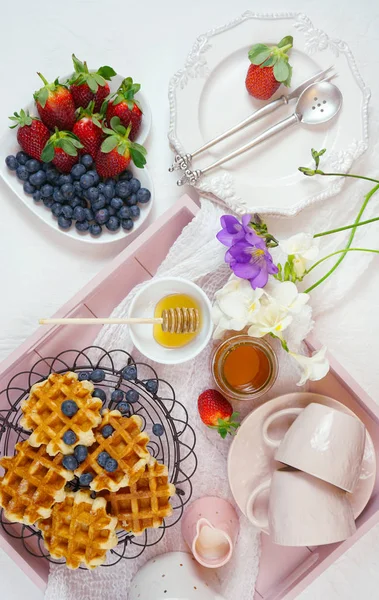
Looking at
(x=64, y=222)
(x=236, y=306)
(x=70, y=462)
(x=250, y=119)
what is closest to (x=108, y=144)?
(x=64, y=222)

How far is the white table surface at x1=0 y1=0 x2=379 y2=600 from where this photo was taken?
1.37 m

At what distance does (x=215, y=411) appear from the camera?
1251 mm

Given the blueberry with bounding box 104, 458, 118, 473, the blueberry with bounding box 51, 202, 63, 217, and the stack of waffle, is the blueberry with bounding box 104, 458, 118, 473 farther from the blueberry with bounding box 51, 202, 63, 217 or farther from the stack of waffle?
the blueberry with bounding box 51, 202, 63, 217

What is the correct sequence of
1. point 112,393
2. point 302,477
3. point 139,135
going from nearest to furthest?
point 302,477 < point 112,393 < point 139,135

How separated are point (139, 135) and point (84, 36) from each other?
0.30 m

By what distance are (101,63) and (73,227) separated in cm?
42

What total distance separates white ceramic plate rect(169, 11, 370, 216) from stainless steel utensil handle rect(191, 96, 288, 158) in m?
0.02

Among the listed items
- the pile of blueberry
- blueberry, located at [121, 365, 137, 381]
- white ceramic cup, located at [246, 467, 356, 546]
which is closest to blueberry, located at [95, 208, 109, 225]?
the pile of blueberry

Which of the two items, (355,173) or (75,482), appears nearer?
(75,482)

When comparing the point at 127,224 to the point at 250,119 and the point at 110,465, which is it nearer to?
the point at 250,119

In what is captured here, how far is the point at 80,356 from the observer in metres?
1.32

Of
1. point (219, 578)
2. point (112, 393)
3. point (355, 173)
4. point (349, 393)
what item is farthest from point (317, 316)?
point (219, 578)

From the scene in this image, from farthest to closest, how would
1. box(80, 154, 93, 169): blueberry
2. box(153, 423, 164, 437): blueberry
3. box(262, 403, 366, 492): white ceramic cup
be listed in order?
box(80, 154, 93, 169): blueberry < box(153, 423, 164, 437): blueberry < box(262, 403, 366, 492): white ceramic cup

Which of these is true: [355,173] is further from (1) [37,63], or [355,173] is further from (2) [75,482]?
(2) [75,482]
